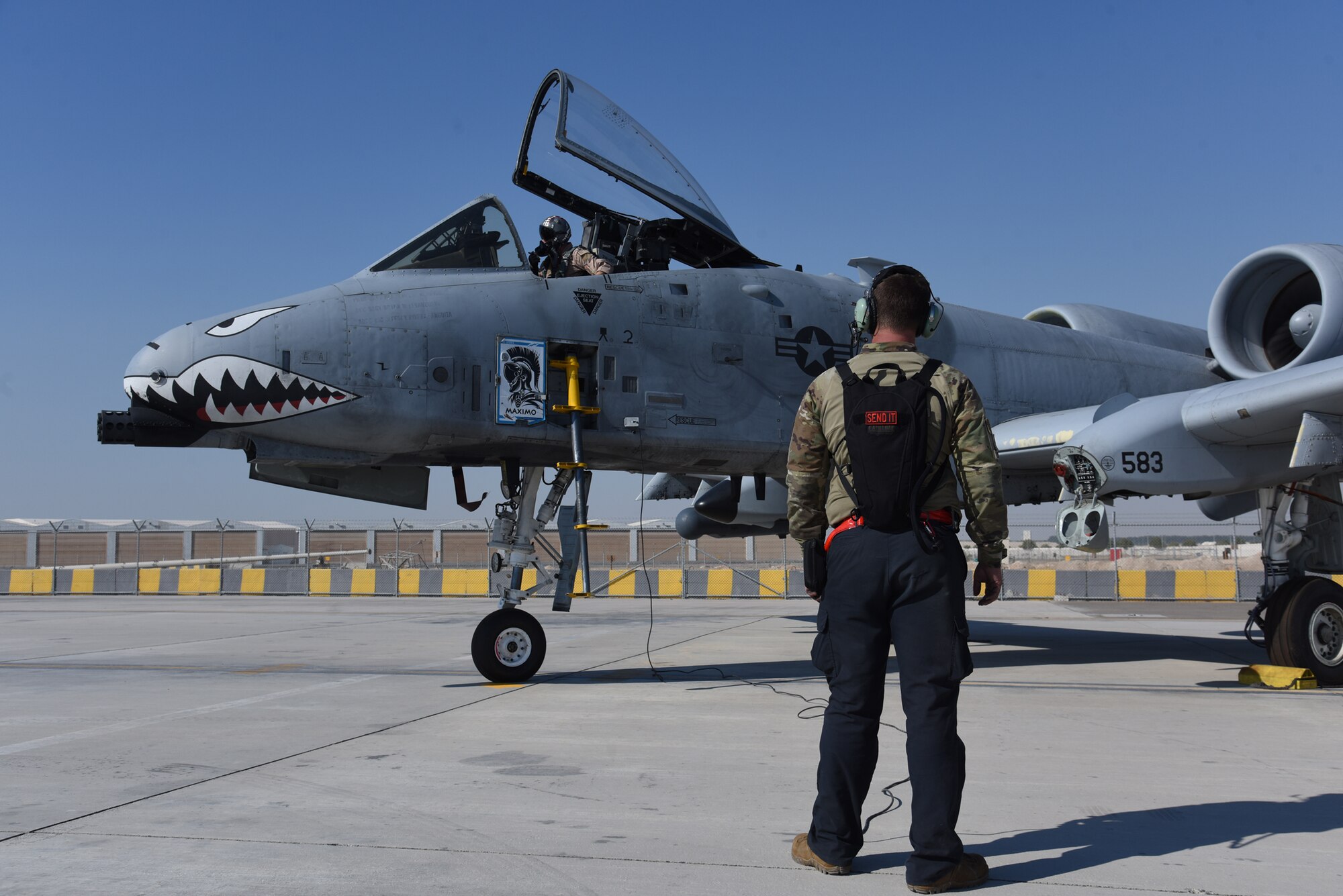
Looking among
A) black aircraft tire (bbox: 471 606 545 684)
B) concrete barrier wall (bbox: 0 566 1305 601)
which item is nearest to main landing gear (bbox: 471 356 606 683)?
black aircraft tire (bbox: 471 606 545 684)

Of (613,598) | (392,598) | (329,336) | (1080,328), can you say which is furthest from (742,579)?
(329,336)

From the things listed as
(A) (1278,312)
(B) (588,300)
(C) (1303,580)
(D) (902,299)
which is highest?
(A) (1278,312)

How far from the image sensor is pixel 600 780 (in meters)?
4.42

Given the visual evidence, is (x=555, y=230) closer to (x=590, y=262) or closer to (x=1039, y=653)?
(x=590, y=262)

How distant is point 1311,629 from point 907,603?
7.00m

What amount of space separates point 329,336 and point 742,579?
70.7ft

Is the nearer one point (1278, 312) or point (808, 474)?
point (808, 474)

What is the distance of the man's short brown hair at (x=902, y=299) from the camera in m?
3.44

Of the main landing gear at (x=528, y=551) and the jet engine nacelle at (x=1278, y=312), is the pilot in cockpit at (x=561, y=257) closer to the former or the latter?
the main landing gear at (x=528, y=551)

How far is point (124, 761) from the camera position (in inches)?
192

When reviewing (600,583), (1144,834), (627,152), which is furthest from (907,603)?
(600,583)

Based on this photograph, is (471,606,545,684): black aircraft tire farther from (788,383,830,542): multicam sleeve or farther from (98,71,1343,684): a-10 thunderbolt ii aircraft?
(788,383,830,542): multicam sleeve

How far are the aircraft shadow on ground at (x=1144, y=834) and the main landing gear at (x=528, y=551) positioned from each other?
4547 mm

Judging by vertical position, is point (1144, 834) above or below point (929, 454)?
below
